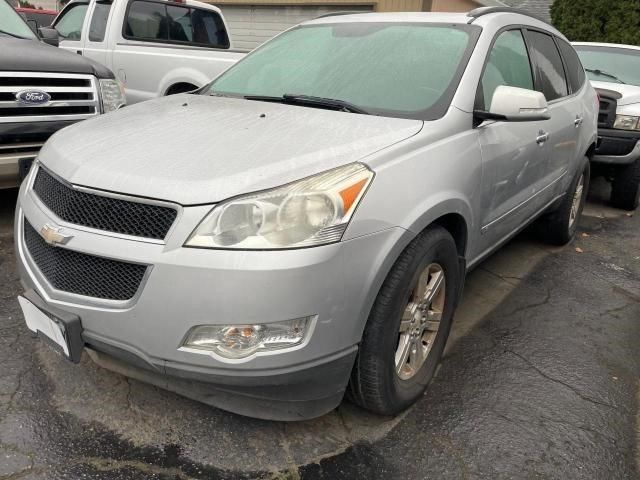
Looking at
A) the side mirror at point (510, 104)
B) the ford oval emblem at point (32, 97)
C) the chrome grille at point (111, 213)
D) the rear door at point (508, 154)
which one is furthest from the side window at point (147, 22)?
the side mirror at point (510, 104)

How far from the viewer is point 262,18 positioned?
1377 centimetres

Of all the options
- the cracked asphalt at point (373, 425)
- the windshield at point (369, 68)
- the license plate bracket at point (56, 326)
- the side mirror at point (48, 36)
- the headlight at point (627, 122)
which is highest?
the windshield at point (369, 68)

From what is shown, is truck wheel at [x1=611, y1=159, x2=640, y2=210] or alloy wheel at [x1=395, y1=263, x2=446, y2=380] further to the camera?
truck wheel at [x1=611, y1=159, x2=640, y2=210]

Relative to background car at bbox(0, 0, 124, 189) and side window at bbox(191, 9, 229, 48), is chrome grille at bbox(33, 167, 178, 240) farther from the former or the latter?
side window at bbox(191, 9, 229, 48)

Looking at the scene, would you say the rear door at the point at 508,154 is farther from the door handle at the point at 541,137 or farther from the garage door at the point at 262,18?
the garage door at the point at 262,18

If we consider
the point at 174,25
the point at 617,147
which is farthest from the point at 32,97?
the point at 617,147

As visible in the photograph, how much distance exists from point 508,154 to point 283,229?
1716 mm

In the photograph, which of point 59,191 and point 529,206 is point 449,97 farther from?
point 59,191

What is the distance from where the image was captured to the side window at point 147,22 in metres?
6.91

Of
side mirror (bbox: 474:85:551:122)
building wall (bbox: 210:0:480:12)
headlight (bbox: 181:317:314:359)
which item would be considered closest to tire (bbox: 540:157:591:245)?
side mirror (bbox: 474:85:551:122)

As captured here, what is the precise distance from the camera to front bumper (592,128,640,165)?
602cm

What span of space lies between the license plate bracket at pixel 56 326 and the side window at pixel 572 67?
403 centimetres

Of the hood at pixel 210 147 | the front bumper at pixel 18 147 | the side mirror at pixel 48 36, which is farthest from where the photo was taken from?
the side mirror at pixel 48 36

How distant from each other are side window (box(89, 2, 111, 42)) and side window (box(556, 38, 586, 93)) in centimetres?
533
